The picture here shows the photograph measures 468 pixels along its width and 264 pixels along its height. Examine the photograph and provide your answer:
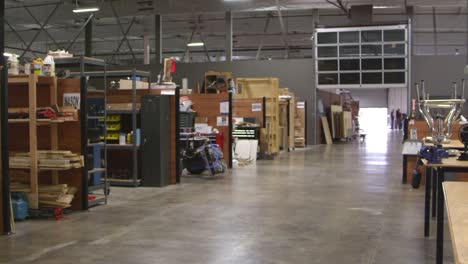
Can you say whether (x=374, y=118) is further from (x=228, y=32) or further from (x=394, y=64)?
(x=228, y=32)

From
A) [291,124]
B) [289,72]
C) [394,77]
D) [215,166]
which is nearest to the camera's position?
[215,166]

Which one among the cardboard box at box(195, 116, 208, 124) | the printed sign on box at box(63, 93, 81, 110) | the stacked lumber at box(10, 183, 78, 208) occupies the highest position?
the printed sign on box at box(63, 93, 81, 110)

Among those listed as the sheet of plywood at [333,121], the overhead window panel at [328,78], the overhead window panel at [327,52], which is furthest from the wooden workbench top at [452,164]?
the sheet of plywood at [333,121]

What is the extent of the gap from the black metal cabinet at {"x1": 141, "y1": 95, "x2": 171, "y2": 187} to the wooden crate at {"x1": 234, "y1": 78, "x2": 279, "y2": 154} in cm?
538

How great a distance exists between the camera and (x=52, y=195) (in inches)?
229

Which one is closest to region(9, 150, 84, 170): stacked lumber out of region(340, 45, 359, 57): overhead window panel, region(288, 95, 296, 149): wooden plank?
region(288, 95, 296, 149): wooden plank

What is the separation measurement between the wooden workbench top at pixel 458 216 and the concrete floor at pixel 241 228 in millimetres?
1547

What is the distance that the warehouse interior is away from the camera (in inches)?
177

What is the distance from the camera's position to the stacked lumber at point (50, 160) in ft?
18.9

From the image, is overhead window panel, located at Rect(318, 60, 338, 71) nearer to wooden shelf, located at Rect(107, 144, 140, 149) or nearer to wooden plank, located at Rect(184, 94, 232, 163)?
wooden plank, located at Rect(184, 94, 232, 163)

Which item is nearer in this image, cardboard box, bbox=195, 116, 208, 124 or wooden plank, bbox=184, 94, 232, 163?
wooden plank, bbox=184, 94, 232, 163

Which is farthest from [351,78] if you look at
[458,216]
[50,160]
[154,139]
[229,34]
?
[458,216]

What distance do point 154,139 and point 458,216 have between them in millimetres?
6370

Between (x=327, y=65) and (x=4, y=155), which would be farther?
(x=327, y=65)
